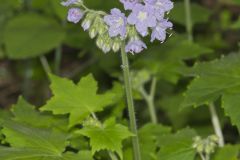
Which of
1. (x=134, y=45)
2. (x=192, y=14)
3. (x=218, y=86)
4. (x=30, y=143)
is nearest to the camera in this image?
(x=134, y=45)

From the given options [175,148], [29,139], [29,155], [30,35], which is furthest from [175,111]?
[29,155]

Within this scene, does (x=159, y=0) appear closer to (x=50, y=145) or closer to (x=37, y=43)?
→ (x=50, y=145)

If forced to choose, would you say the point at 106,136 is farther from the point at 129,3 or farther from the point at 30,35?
the point at 30,35

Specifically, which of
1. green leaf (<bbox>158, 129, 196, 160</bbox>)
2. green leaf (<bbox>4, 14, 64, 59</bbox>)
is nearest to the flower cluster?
green leaf (<bbox>158, 129, 196, 160</bbox>)

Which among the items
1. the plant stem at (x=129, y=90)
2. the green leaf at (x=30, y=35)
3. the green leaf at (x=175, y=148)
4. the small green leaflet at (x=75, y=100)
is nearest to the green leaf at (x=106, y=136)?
the plant stem at (x=129, y=90)

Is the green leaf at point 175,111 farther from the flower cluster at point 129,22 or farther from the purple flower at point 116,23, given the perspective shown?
the purple flower at point 116,23

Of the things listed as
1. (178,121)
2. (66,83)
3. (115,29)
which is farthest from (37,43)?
(115,29)
